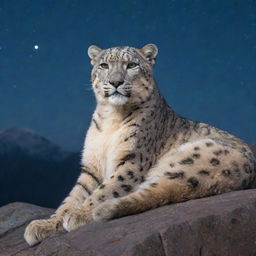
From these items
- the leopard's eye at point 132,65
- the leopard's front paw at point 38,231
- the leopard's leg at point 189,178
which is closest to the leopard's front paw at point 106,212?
the leopard's leg at point 189,178

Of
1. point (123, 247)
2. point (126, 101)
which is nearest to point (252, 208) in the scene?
point (123, 247)

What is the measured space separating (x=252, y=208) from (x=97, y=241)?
3.46 feet

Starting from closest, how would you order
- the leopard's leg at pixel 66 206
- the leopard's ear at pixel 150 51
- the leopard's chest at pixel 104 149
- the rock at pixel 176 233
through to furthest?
the rock at pixel 176 233, the leopard's leg at pixel 66 206, the leopard's chest at pixel 104 149, the leopard's ear at pixel 150 51

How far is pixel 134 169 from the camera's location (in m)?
4.88

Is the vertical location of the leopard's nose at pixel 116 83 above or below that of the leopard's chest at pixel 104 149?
above

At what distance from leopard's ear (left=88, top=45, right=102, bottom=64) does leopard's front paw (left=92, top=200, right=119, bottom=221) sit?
81.6 inches

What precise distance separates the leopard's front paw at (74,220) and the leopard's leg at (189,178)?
0.22 m

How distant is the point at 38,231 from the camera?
448 cm

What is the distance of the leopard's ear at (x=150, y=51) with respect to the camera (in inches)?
226

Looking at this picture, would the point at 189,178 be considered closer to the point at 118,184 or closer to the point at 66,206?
the point at 118,184

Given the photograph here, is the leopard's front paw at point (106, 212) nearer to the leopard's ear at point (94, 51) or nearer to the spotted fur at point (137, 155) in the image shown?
the spotted fur at point (137, 155)

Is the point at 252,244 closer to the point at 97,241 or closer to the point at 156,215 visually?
the point at 156,215

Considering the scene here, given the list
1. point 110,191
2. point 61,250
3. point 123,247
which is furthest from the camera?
point 110,191

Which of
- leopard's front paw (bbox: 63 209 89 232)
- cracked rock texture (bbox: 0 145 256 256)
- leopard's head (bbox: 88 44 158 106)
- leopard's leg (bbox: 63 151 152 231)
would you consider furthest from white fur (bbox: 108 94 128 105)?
cracked rock texture (bbox: 0 145 256 256)
